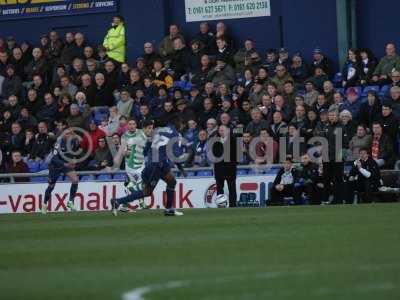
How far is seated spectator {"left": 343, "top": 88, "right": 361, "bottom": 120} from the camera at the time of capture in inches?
1003

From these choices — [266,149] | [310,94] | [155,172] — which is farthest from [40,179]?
[155,172]

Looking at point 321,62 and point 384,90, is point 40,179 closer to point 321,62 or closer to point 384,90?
point 321,62

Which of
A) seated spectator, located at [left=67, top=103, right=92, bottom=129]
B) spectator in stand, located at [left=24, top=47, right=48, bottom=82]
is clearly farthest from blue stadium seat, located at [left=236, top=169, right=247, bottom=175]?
spectator in stand, located at [left=24, top=47, right=48, bottom=82]

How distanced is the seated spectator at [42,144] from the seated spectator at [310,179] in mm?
7485

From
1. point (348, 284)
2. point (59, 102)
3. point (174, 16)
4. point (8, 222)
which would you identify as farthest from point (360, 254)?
point (174, 16)

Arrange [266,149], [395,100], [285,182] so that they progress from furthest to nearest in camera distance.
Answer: [266,149]
[285,182]
[395,100]

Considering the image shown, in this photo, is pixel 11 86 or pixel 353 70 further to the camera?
pixel 11 86

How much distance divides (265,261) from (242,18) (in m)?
20.5

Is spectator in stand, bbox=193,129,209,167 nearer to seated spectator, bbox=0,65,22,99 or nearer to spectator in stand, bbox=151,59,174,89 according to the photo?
spectator in stand, bbox=151,59,174,89

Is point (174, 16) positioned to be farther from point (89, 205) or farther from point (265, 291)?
point (265, 291)

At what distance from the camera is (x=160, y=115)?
27953 millimetres

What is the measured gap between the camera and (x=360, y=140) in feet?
81.2

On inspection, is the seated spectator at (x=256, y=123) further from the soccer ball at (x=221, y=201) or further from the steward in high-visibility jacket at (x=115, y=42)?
the steward in high-visibility jacket at (x=115, y=42)

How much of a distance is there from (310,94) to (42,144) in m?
7.53
